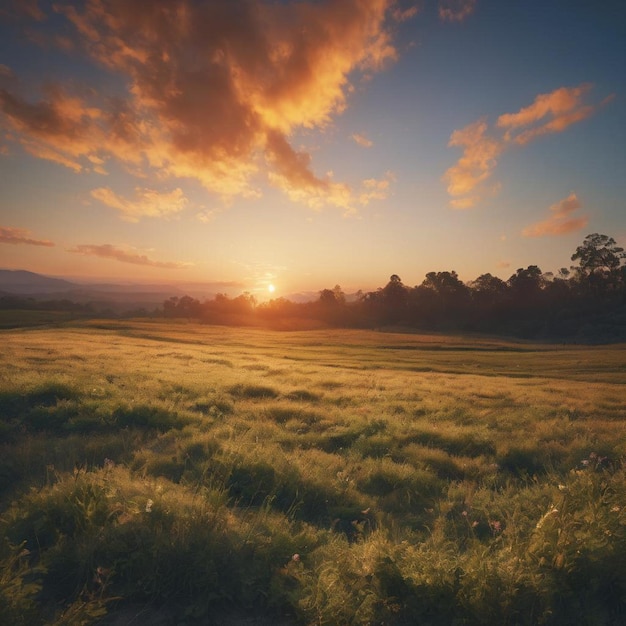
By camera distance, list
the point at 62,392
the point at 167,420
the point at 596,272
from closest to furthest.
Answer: the point at 167,420, the point at 62,392, the point at 596,272

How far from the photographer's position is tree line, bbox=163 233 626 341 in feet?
382

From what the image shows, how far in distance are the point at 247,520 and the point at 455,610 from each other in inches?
129

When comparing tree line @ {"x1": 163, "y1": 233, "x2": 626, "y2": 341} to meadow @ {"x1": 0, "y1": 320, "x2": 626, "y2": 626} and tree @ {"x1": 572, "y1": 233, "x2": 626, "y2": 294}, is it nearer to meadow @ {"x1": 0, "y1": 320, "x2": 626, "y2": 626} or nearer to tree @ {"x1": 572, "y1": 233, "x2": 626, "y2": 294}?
tree @ {"x1": 572, "y1": 233, "x2": 626, "y2": 294}

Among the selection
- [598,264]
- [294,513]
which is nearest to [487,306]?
[598,264]

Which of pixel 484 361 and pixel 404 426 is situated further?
pixel 484 361

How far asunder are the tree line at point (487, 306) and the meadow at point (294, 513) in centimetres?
11194

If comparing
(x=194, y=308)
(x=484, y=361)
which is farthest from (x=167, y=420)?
(x=194, y=308)

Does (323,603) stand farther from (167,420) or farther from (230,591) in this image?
(167,420)

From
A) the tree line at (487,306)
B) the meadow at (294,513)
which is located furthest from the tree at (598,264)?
the meadow at (294,513)

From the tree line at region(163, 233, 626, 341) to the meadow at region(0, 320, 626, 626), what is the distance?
112 metres

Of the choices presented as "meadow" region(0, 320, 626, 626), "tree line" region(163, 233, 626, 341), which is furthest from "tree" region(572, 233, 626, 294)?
"meadow" region(0, 320, 626, 626)

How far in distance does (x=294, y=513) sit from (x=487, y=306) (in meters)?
144

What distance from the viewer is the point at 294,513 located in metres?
7.14

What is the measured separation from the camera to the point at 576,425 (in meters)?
13.5
